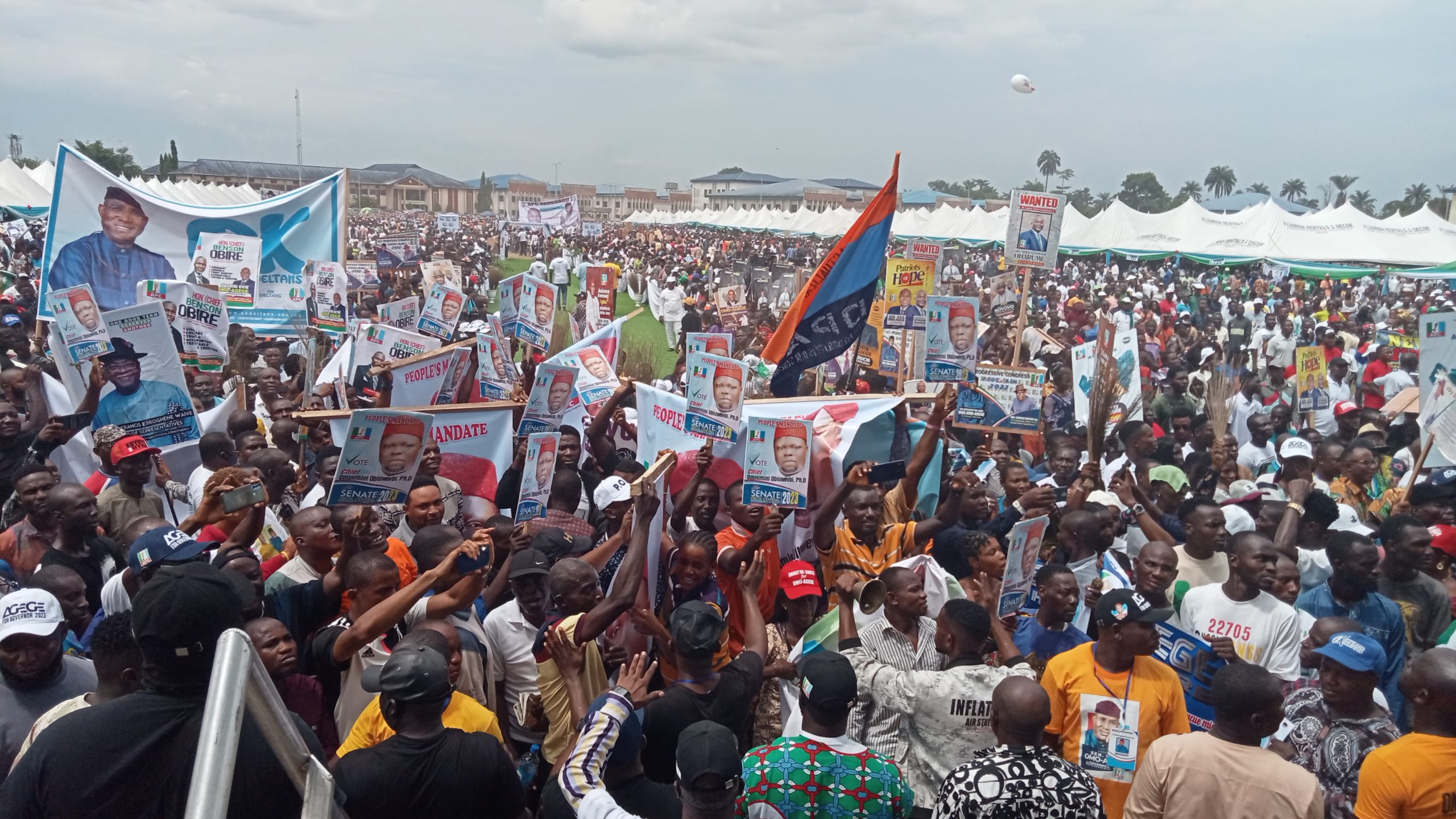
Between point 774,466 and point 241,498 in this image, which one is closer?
point 241,498

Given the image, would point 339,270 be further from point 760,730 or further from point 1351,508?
point 1351,508

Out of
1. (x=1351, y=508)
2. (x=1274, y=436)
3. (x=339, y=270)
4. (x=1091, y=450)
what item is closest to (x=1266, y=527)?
(x=1351, y=508)

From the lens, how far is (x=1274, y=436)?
9.98 metres

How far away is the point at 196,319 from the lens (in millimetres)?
9859

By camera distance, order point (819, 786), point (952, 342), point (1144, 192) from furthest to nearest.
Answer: point (1144, 192)
point (952, 342)
point (819, 786)

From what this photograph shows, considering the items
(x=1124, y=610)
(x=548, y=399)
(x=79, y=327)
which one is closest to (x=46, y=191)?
(x=79, y=327)

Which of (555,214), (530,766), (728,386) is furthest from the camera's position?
(555,214)

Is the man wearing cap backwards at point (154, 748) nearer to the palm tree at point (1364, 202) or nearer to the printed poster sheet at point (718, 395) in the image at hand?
the printed poster sheet at point (718, 395)

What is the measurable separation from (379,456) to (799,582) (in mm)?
A: 2244

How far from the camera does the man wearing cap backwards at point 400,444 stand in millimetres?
5387

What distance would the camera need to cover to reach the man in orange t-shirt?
4883mm

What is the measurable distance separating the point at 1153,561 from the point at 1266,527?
6.91 feet

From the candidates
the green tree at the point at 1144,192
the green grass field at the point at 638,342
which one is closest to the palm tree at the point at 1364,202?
the green tree at the point at 1144,192

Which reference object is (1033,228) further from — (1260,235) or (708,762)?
(1260,235)
